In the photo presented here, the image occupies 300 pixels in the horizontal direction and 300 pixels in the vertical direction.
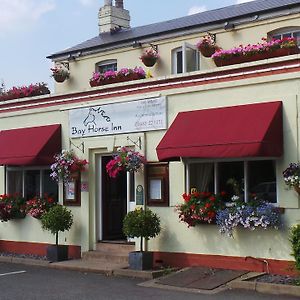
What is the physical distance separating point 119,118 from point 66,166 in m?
1.79

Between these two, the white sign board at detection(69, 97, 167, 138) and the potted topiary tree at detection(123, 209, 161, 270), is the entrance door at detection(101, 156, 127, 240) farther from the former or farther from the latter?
the potted topiary tree at detection(123, 209, 161, 270)

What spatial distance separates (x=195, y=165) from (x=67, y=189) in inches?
155

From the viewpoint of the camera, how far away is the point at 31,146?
15555 mm

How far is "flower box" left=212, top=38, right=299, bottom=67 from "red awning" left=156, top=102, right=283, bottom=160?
1.10 m

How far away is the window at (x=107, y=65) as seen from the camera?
782 inches

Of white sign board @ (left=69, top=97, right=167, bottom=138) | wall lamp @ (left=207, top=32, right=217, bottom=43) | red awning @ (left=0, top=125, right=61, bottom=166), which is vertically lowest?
red awning @ (left=0, top=125, right=61, bottom=166)

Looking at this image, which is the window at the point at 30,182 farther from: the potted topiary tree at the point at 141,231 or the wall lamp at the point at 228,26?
the wall lamp at the point at 228,26

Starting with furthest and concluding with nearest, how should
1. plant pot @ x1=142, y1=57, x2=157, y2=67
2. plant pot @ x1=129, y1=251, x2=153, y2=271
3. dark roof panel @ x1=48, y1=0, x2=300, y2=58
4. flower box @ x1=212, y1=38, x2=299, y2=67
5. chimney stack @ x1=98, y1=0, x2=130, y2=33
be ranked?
chimney stack @ x1=98, y1=0, x2=130, y2=33, plant pot @ x1=142, y1=57, x2=157, y2=67, dark roof panel @ x1=48, y1=0, x2=300, y2=58, plant pot @ x1=129, y1=251, x2=153, y2=271, flower box @ x1=212, y1=38, x2=299, y2=67

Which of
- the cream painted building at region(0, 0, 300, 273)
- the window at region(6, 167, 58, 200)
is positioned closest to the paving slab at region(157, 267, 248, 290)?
the cream painted building at region(0, 0, 300, 273)

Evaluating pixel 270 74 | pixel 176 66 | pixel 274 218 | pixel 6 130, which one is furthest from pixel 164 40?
pixel 274 218

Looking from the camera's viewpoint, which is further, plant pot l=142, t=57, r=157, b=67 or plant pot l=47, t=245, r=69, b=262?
plant pot l=142, t=57, r=157, b=67

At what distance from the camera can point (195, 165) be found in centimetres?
1320

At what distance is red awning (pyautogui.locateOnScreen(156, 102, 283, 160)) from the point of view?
447 inches

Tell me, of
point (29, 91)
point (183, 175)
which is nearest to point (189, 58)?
point (29, 91)
